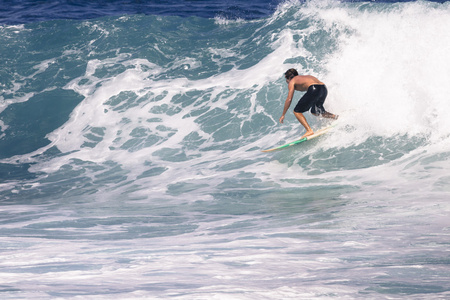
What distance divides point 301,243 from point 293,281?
4.22ft

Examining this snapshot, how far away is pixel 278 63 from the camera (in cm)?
1321

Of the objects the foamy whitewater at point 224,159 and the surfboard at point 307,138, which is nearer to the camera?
the foamy whitewater at point 224,159

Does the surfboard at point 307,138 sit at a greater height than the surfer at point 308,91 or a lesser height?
lesser

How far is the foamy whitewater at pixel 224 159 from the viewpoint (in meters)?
4.82

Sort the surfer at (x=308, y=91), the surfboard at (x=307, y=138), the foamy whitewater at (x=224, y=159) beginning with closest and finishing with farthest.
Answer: the foamy whitewater at (x=224, y=159) < the surfer at (x=308, y=91) < the surfboard at (x=307, y=138)

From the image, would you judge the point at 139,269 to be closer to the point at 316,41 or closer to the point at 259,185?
the point at 259,185

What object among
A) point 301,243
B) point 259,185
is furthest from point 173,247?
point 259,185

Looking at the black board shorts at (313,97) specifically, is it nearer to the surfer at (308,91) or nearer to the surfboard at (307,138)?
the surfer at (308,91)

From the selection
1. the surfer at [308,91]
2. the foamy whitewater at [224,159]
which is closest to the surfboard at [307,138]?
the surfer at [308,91]

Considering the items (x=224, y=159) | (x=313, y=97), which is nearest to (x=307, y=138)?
(x=313, y=97)

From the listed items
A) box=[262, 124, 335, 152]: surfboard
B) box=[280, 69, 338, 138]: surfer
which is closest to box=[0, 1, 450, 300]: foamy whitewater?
box=[262, 124, 335, 152]: surfboard

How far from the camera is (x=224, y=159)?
1090 cm

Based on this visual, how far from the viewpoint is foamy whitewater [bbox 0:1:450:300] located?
482 cm

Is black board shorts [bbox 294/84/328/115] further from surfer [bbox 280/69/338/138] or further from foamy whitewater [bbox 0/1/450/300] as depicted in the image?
foamy whitewater [bbox 0/1/450/300]
